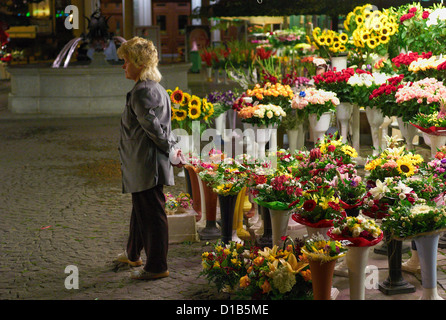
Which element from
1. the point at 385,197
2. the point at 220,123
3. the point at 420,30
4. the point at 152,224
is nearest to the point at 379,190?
the point at 385,197

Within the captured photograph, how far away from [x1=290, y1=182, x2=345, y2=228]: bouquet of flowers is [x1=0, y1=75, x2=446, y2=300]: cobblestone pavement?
0.47 metres

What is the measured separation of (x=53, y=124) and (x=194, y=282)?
30.4 feet

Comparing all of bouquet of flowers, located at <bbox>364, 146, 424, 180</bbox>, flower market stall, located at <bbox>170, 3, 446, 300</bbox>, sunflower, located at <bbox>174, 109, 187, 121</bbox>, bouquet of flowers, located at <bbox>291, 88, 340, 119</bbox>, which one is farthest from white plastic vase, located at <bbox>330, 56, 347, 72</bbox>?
bouquet of flowers, located at <bbox>364, 146, 424, 180</bbox>

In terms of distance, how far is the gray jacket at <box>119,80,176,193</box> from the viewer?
15.9ft

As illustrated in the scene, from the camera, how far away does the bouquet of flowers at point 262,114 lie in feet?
25.3

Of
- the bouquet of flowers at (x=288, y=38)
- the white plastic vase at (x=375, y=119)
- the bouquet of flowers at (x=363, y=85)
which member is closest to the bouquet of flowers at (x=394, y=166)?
the bouquet of flowers at (x=363, y=85)

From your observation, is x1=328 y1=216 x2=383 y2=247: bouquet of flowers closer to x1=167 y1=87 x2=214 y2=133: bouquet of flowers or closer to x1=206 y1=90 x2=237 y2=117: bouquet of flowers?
x1=167 y1=87 x2=214 y2=133: bouquet of flowers

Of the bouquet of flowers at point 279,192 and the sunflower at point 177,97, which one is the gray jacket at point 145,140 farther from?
the sunflower at point 177,97

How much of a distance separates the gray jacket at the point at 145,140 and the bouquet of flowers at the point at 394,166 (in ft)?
Answer: 5.04

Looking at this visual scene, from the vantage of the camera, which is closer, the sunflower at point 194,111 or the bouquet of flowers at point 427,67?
the sunflower at point 194,111

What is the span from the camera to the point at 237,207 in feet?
19.8

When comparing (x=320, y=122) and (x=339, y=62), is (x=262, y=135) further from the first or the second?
(x=339, y=62)

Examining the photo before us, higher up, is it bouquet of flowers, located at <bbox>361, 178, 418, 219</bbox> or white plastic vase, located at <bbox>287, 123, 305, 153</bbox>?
bouquet of flowers, located at <bbox>361, 178, 418, 219</bbox>

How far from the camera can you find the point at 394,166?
525cm
